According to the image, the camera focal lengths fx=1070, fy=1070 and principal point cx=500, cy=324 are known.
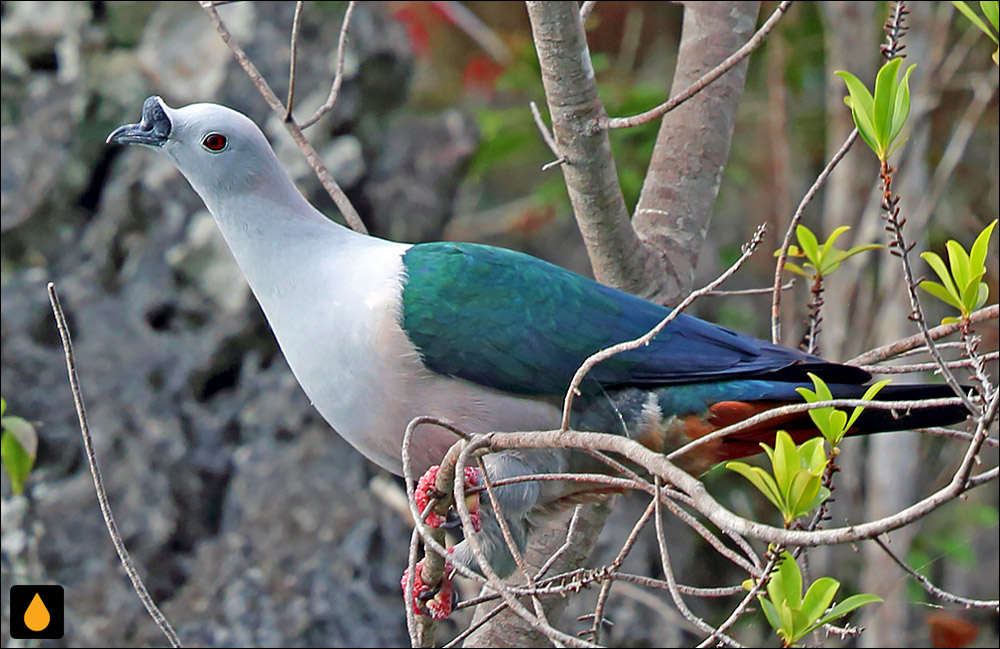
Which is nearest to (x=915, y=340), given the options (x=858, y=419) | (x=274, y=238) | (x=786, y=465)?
(x=858, y=419)

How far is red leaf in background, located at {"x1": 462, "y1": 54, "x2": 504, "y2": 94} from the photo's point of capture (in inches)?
195

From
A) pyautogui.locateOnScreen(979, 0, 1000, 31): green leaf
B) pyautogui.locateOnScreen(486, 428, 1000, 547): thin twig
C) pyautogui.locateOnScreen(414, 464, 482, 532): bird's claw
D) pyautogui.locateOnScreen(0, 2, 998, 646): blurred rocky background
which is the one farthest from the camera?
pyautogui.locateOnScreen(0, 2, 998, 646): blurred rocky background

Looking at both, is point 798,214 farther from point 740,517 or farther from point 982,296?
point 740,517

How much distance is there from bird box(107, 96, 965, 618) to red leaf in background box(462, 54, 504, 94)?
3.05m

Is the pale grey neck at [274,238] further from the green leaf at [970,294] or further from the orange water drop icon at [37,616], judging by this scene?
the orange water drop icon at [37,616]

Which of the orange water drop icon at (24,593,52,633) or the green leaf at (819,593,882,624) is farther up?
the green leaf at (819,593,882,624)

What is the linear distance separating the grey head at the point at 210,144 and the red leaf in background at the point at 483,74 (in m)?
3.07

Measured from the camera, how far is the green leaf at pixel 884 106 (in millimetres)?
1376

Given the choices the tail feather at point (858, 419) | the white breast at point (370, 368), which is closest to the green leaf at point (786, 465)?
the tail feather at point (858, 419)

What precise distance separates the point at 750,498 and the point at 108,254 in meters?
2.44

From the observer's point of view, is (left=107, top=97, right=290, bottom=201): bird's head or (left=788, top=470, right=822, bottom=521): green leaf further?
(left=107, top=97, right=290, bottom=201): bird's head

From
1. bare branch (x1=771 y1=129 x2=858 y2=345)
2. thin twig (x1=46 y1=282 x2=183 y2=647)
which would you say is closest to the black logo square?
thin twig (x1=46 y1=282 x2=183 y2=647)

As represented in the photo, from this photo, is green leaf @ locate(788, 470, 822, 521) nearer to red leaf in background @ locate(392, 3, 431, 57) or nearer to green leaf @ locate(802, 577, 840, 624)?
green leaf @ locate(802, 577, 840, 624)

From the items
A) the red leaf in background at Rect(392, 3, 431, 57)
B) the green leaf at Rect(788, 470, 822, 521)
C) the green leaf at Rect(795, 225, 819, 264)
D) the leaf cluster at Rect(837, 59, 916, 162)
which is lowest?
the green leaf at Rect(788, 470, 822, 521)
